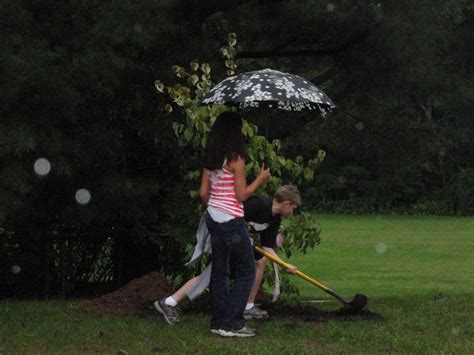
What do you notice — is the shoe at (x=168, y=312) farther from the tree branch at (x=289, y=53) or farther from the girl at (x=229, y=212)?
the tree branch at (x=289, y=53)

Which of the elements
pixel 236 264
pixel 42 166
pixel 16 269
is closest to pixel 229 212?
pixel 236 264

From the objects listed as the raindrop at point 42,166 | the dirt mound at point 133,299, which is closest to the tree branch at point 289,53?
the raindrop at point 42,166

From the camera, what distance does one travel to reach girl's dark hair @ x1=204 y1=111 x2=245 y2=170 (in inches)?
283

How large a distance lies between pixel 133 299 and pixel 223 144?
256cm

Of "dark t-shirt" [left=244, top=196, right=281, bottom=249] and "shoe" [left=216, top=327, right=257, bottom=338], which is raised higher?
"dark t-shirt" [left=244, top=196, right=281, bottom=249]

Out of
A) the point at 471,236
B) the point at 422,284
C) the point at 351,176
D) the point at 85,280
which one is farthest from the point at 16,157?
the point at 351,176

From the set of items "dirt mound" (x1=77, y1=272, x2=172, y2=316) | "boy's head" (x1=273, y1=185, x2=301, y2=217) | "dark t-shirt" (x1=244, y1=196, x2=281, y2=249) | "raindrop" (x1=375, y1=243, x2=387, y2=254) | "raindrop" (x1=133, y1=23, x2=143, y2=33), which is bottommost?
"raindrop" (x1=375, y1=243, x2=387, y2=254)

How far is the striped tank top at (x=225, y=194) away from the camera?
722 centimetres

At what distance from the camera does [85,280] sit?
11.4 meters

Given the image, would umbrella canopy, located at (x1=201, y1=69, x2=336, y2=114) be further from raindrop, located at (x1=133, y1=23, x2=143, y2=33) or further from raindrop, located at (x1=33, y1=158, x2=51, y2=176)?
raindrop, located at (x1=33, y1=158, x2=51, y2=176)

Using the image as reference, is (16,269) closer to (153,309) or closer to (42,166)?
(42,166)

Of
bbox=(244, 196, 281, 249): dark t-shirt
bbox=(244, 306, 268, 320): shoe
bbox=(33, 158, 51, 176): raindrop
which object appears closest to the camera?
bbox=(244, 196, 281, 249): dark t-shirt

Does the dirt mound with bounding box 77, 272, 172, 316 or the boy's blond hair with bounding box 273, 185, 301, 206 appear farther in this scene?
the dirt mound with bounding box 77, 272, 172, 316

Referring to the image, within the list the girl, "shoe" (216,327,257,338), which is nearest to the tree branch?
the girl
